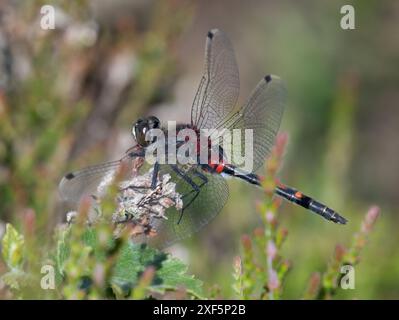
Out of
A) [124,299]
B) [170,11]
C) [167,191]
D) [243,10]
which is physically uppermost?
[243,10]

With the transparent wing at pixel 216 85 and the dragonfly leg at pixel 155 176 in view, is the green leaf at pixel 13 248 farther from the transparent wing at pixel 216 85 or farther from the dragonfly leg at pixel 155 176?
the transparent wing at pixel 216 85

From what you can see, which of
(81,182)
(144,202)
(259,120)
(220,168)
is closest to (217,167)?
(220,168)

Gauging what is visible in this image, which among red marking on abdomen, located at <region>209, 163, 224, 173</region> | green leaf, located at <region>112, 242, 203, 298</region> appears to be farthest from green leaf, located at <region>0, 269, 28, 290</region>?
red marking on abdomen, located at <region>209, 163, 224, 173</region>

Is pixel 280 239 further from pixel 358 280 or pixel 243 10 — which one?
pixel 243 10

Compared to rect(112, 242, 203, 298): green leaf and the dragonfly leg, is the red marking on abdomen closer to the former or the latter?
the dragonfly leg

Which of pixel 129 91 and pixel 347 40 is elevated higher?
pixel 347 40

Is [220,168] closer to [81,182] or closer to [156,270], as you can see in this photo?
[81,182]

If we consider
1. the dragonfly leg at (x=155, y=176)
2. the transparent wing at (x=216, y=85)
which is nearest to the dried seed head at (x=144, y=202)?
the dragonfly leg at (x=155, y=176)
